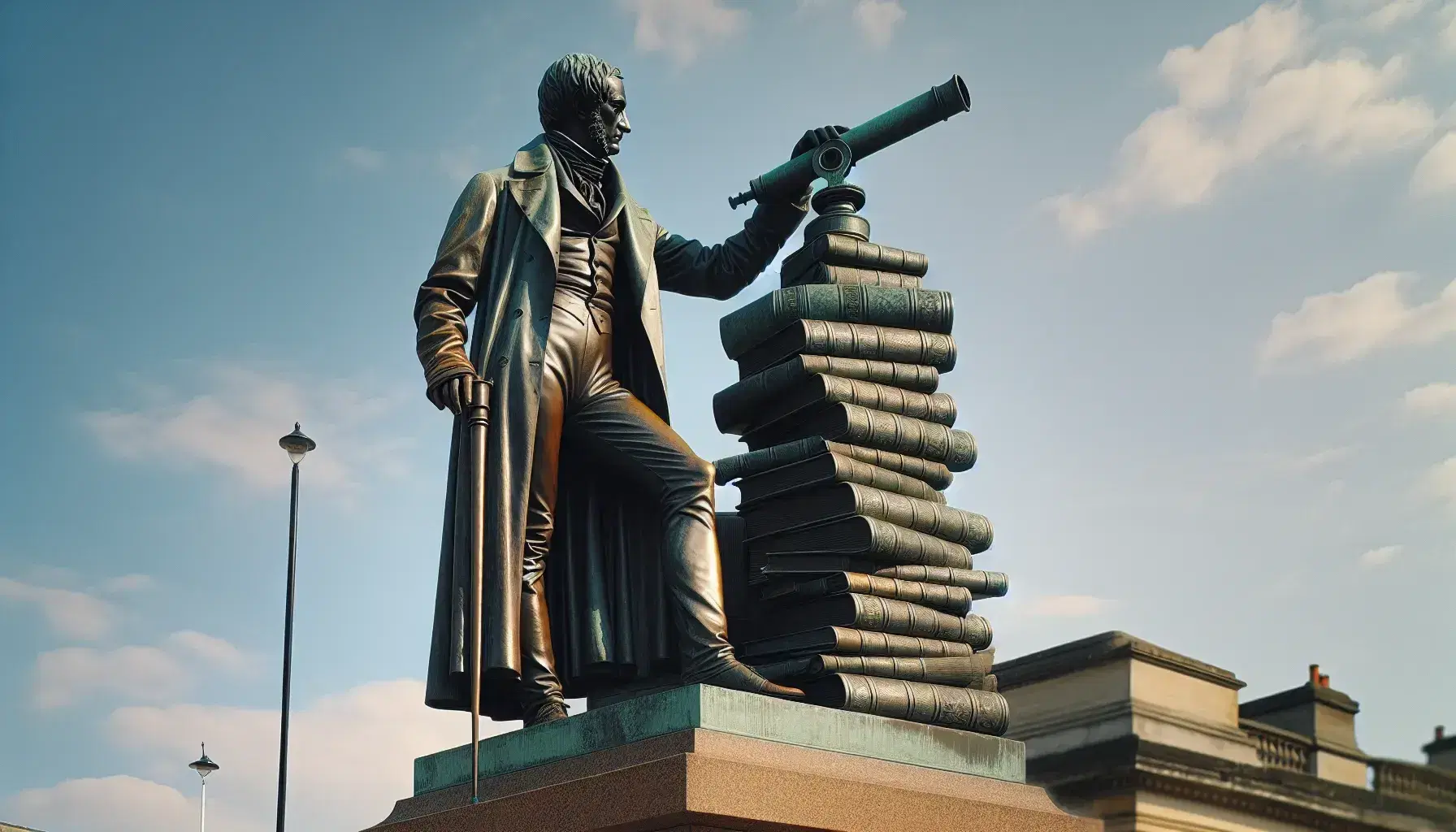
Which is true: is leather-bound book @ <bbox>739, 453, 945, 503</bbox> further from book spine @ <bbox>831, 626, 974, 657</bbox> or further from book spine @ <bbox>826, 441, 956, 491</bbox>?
book spine @ <bbox>831, 626, 974, 657</bbox>

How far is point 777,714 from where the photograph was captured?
7.17 meters

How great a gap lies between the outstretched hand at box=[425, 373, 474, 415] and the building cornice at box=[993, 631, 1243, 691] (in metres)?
17.6

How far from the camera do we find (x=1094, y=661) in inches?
968

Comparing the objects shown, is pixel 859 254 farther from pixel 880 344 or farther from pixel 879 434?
pixel 879 434

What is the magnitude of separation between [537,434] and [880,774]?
2.49 meters

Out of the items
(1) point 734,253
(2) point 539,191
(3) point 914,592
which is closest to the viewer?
(3) point 914,592

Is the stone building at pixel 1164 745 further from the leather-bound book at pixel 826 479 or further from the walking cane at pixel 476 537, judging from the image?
the walking cane at pixel 476 537

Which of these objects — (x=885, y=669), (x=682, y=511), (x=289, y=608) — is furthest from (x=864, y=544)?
(x=289, y=608)

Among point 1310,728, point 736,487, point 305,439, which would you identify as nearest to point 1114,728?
point 1310,728

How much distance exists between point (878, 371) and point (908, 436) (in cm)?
39

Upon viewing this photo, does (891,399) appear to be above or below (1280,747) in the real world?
below

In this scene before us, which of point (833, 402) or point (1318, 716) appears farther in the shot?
point (1318, 716)

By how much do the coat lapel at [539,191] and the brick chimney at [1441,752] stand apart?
5659 millimetres

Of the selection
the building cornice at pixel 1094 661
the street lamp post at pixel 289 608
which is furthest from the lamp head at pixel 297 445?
the building cornice at pixel 1094 661
